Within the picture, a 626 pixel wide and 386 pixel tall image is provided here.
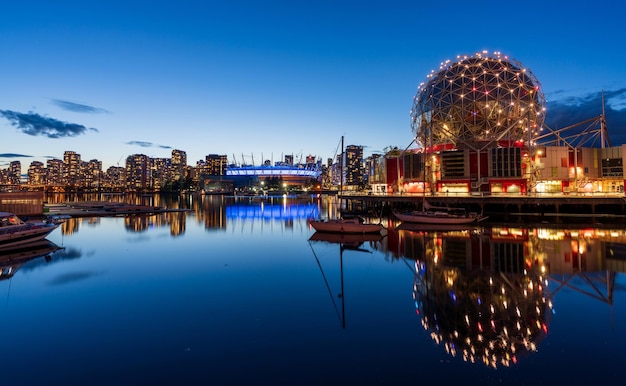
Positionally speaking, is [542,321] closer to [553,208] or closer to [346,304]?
[346,304]

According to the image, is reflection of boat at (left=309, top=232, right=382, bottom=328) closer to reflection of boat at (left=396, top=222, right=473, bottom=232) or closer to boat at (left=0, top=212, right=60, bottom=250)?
reflection of boat at (left=396, top=222, right=473, bottom=232)

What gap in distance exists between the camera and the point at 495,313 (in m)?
12.2

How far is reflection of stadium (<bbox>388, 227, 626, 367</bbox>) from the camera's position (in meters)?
10.4

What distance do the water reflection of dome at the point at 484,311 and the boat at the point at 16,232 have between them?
1041 inches

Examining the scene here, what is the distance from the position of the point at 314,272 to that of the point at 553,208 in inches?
1530

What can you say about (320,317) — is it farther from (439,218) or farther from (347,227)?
(439,218)

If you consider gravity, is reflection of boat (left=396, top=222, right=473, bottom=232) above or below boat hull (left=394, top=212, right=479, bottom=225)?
below

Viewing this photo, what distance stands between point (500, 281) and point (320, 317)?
8.71 metres

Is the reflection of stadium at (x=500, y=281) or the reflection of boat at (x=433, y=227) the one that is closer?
the reflection of stadium at (x=500, y=281)

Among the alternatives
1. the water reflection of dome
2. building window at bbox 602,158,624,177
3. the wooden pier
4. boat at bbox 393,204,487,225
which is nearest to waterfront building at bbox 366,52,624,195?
building window at bbox 602,158,624,177

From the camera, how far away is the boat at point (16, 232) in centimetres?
2519

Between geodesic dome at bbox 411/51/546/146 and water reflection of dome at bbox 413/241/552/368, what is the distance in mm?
46404

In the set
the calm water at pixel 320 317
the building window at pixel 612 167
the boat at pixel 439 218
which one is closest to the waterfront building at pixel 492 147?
the building window at pixel 612 167

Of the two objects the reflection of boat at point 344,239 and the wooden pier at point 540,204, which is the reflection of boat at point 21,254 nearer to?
the reflection of boat at point 344,239
